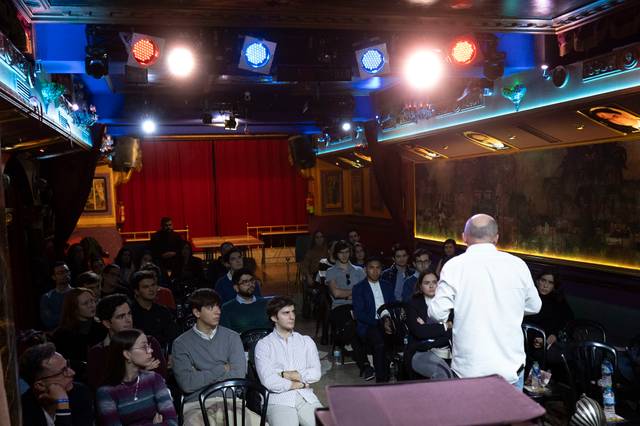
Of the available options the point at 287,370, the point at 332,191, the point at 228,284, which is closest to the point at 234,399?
the point at 287,370

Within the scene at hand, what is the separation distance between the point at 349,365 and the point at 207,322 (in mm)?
2838

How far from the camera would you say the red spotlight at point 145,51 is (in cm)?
436

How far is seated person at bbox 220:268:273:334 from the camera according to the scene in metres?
4.80

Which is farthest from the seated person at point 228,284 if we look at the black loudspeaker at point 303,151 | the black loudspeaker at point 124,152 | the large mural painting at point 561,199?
the black loudspeaker at point 303,151

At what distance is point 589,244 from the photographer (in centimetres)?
591

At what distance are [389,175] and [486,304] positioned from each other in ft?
21.5

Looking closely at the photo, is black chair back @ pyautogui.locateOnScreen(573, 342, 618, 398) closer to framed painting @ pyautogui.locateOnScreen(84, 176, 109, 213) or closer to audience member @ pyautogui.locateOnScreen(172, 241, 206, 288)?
audience member @ pyautogui.locateOnScreen(172, 241, 206, 288)

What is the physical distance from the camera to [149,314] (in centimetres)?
460

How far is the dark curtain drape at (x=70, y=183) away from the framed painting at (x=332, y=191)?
7.52 meters

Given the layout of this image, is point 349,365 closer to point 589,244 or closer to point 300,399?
point 300,399

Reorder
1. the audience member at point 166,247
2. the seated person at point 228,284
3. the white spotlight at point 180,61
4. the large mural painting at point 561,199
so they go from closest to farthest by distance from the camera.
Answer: the white spotlight at point 180,61 → the large mural painting at point 561,199 → the seated person at point 228,284 → the audience member at point 166,247

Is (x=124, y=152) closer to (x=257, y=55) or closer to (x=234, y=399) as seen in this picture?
(x=257, y=55)

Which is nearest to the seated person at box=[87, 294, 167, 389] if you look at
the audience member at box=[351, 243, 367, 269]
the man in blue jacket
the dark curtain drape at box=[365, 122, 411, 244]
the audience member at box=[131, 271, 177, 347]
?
the audience member at box=[131, 271, 177, 347]

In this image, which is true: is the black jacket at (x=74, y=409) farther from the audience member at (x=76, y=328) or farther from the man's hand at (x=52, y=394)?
the audience member at (x=76, y=328)
